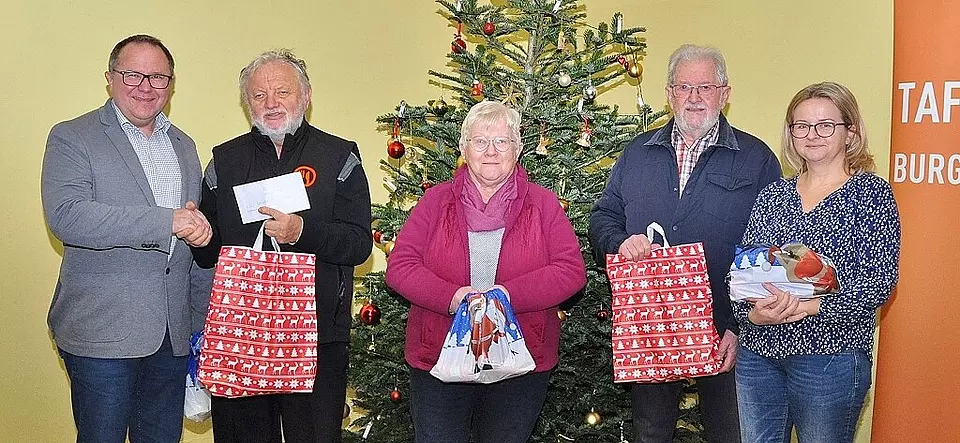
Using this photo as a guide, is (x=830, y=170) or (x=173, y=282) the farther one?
(x=173, y=282)

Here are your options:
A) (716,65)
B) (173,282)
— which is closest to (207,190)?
(173,282)

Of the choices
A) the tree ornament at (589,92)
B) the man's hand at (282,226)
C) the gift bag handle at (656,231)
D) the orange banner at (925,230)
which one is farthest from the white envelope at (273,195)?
the orange banner at (925,230)

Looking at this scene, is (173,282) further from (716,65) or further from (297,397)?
(716,65)

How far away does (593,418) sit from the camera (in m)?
3.46

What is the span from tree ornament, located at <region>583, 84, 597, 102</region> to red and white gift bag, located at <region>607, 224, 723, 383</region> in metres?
0.87

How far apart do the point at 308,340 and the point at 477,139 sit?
2.59 feet

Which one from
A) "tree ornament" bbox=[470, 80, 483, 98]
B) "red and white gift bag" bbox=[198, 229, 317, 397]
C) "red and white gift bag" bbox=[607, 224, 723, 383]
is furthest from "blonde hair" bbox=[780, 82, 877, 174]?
"red and white gift bag" bbox=[198, 229, 317, 397]

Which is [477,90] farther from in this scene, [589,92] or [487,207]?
[487,207]

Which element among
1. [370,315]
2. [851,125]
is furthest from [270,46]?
[851,125]

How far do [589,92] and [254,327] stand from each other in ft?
5.23

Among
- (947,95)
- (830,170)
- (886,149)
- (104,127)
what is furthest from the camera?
(886,149)

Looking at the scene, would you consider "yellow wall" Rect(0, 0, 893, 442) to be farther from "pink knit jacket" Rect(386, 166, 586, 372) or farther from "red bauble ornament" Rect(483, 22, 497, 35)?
"pink knit jacket" Rect(386, 166, 586, 372)

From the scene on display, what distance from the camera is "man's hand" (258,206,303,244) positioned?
272 cm

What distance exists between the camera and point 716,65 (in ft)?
9.75
